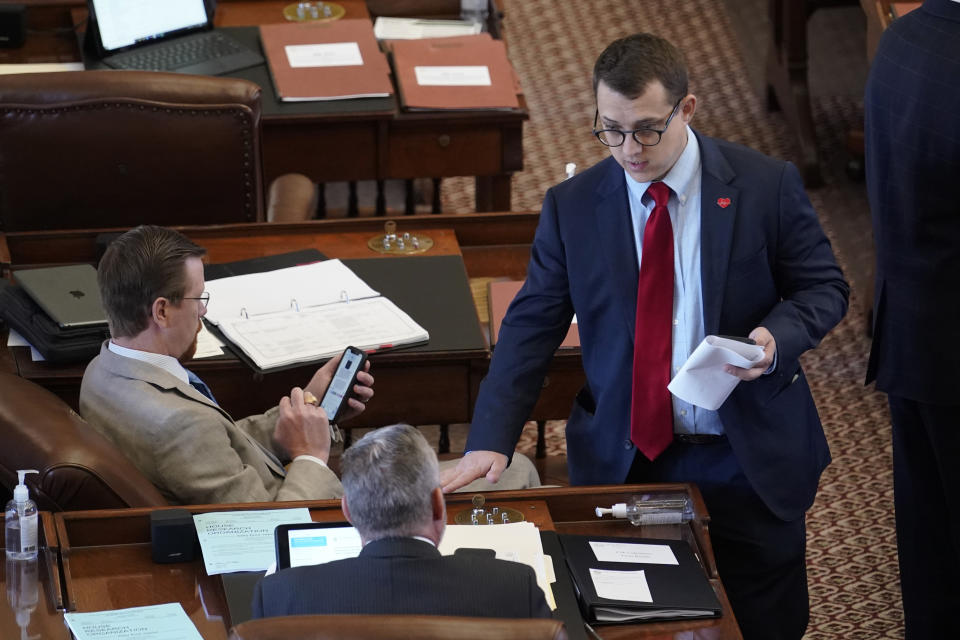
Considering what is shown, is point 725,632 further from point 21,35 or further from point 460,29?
point 21,35

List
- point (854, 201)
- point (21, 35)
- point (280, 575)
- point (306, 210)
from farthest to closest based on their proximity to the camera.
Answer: point (854, 201), point (21, 35), point (306, 210), point (280, 575)

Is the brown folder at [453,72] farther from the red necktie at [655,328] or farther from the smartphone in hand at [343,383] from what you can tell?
the red necktie at [655,328]

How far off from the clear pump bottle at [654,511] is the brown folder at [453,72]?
2247 millimetres

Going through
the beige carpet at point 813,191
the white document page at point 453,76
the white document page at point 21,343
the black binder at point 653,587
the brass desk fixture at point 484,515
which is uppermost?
the black binder at point 653,587

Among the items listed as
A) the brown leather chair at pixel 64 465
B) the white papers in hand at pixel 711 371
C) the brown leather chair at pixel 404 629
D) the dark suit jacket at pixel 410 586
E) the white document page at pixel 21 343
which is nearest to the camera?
the brown leather chair at pixel 404 629

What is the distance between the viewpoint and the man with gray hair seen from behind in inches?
78.6

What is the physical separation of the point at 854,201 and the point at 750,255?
A: 3661 mm

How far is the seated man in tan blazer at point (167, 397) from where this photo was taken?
2855mm

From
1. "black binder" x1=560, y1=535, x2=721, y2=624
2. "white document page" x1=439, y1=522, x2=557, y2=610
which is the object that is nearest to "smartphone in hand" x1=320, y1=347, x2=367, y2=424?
"white document page" x1=439, y1=522, x2=557, y2=610

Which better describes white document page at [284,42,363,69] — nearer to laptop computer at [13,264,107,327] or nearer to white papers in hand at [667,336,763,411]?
laptop computer at [13,264,107,327]

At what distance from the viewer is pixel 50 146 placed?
4.02 m

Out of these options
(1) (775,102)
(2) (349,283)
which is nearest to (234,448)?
(2) (349,283)

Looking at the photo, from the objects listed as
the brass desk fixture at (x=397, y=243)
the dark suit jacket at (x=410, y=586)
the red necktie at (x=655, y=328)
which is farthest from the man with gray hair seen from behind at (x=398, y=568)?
the brass desk fixture at (x=397, y=243)

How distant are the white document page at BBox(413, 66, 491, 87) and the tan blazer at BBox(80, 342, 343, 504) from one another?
2090 millimetres
